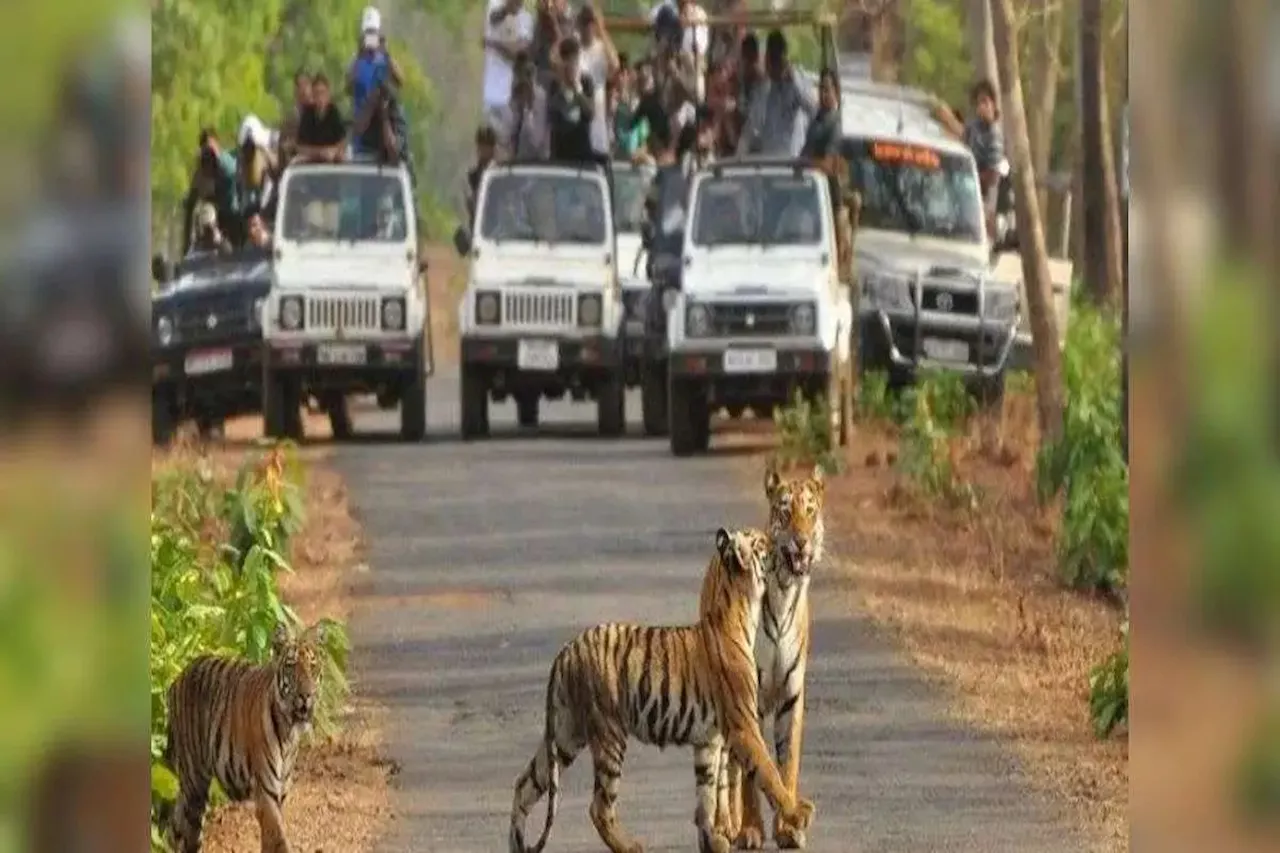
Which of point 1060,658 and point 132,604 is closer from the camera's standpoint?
point 132,604

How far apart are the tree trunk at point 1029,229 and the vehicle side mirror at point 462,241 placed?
96 centimetres

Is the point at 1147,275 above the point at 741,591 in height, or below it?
above

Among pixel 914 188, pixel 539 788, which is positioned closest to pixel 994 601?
pixel 914 188

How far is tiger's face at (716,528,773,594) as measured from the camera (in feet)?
19.8

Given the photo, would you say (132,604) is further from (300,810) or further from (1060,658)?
(1060,658)

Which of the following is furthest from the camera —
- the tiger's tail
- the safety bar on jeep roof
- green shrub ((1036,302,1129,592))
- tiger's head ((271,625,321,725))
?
the safety bar on jeep roof

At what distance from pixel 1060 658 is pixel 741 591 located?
1.91 feet

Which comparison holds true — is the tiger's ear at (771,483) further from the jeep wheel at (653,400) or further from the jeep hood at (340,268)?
the jeep hood at (340,268)

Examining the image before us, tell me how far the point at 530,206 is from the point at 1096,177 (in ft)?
3.18

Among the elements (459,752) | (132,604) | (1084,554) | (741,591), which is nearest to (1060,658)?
(1084,554)

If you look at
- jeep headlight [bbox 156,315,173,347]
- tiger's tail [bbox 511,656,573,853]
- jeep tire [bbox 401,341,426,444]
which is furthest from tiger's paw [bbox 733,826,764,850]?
jeep headlight [bbox 156,315,173,347]

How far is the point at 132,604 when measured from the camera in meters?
5.63

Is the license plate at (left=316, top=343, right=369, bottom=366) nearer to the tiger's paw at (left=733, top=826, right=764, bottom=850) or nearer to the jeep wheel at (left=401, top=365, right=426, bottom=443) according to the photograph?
the jeep wheel at (left=401, top=365, right=426, bottom=443)

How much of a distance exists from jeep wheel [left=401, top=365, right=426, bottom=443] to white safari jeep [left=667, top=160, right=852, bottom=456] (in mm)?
425
